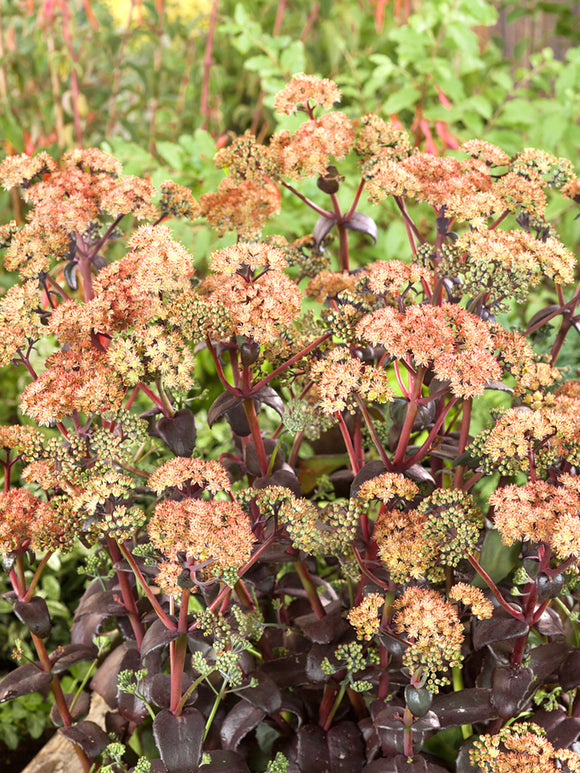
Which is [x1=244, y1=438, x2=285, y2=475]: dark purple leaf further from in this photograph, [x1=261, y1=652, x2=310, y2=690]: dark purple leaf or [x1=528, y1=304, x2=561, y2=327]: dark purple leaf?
[x1=528, y1=304, x2=561, y2=327]: dark purple leaf

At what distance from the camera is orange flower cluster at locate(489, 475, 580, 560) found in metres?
0.66

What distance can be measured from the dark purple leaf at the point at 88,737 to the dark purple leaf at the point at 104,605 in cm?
14

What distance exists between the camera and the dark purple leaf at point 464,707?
77 centimetres

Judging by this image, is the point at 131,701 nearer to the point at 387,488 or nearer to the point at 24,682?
the point at 24,682

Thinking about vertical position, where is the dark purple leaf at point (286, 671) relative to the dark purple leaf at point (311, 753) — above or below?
above

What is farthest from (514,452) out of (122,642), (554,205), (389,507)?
(554,205)

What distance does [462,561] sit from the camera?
0.84 metres

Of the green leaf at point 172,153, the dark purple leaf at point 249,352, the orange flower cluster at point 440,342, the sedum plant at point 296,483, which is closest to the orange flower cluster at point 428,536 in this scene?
the sedum plant at point 296,483

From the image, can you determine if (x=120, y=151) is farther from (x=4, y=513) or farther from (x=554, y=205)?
(x=4, y=513)

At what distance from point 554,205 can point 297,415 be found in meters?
1.34

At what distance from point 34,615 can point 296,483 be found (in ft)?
1.12

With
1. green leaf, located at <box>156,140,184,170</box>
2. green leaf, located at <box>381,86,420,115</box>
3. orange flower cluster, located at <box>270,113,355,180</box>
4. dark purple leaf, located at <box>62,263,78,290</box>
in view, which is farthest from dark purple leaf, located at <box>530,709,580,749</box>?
green leaf, located at <box>381,86,420,115</box>

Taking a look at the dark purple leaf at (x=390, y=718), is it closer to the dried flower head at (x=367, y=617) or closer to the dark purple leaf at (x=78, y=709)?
the dried flower head at (x=367, y=617)

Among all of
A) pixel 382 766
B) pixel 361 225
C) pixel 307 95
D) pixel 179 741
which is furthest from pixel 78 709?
pixel 307 95
